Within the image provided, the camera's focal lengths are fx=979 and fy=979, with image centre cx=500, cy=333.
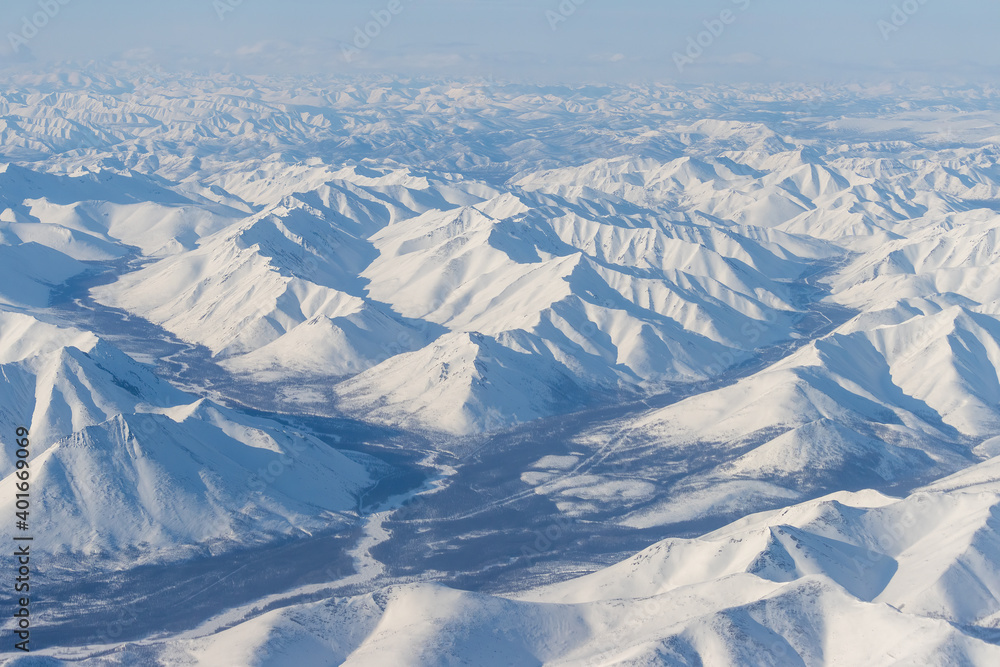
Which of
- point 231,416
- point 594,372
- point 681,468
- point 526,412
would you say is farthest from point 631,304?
point 231,416

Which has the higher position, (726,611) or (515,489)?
(726,611)

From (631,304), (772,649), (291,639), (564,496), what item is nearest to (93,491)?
(291,639)

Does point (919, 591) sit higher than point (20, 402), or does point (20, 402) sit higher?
point (20, 402)

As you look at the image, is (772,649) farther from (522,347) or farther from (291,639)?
(522,347)

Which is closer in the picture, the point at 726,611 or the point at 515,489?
the point at 726,611

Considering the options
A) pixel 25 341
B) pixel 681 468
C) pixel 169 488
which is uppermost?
pixel 25 341

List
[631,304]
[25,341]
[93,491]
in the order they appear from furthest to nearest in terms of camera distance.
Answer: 1. [631,304]
2. [25,341]
3. [93,491]

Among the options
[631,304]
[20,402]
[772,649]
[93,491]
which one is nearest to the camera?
[772,649]

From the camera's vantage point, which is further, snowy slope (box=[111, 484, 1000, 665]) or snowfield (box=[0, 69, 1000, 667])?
snowfield (box=[0, 69, 1000, 667])

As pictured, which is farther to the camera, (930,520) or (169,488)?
→ (169,488)

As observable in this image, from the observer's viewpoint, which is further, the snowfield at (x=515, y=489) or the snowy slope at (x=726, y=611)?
the snowfield at (x=515, y=489)
